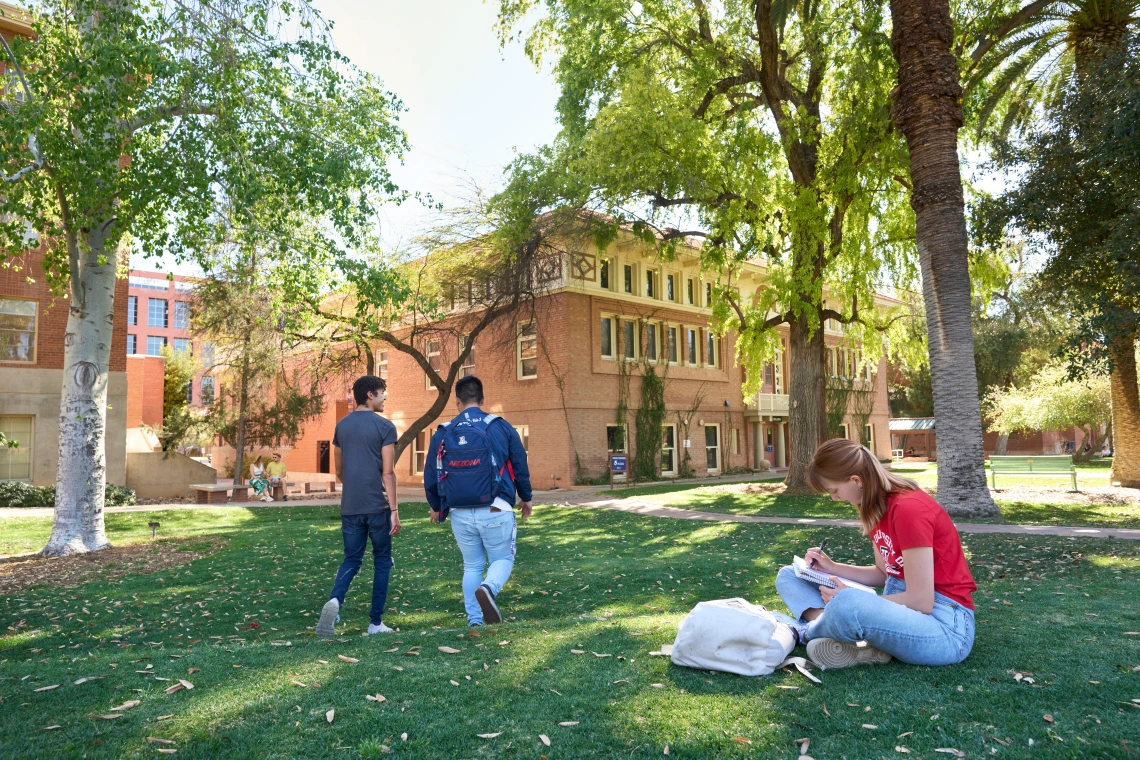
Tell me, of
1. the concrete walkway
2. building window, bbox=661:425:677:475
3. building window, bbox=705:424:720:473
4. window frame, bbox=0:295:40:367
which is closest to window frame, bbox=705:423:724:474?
building window, bbox=705:424:720:473

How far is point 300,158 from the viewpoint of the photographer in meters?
10.8

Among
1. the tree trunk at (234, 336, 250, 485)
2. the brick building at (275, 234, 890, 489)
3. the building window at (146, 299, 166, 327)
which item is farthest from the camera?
the building window at (146, 299, 166, 327)

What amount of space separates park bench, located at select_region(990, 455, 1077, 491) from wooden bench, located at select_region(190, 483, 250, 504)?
2110 cm

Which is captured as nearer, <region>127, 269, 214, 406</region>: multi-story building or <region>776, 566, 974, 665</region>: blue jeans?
<region>776, 566, 974, 665</region>: blue jeans

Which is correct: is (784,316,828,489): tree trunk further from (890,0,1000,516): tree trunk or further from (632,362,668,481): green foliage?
(632,362,668,481): green foliage

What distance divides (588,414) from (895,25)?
1610cm

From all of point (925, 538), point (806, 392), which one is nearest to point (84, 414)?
point (925, 538)

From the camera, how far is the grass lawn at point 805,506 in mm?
12227

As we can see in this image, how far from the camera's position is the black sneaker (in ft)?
17.9

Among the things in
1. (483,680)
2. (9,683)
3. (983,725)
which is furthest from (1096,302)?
(9,683)

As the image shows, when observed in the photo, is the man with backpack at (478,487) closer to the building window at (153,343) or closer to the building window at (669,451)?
the building window at (669,451)

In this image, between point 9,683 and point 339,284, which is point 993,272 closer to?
point 339,284

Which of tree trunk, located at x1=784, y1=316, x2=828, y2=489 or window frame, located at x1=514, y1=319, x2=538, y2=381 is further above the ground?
window frame, located at x1=514, y1=319, x2=538, y2=381

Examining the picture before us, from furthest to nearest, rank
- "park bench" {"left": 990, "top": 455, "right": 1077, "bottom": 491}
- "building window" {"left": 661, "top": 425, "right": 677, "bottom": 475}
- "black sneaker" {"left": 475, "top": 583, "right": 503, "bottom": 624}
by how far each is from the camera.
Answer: "building window" {"left": 661, "top": 425, "right": 677, "bottom": 475} → "park bench" {"left": 990, "top": 455, "right": 1077, "bottom": 491} → "black sneaker" {"left": 475, "top": 583, "right": 503, "bottom": 624}
